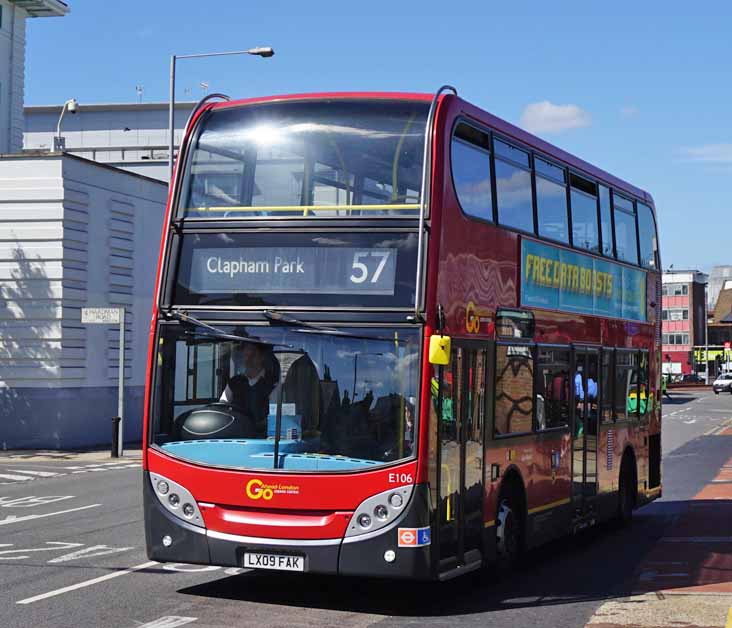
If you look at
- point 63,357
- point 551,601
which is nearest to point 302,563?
point 551,601

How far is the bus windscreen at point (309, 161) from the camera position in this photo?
10484mm

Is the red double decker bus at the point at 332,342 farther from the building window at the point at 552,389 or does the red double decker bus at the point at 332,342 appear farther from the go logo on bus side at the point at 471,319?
the building window at the point at 552,389

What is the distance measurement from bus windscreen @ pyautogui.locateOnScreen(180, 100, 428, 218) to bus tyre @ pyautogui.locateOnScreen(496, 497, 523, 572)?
3329mm

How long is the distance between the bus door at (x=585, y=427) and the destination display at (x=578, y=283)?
61cm

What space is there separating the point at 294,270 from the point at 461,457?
209 cm

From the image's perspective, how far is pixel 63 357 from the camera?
3056cm

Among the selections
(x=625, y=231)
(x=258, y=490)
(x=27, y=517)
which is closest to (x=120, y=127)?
(x=27, y=517)

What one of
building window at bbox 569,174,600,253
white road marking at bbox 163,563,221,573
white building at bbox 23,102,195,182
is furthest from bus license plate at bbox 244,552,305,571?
white building at bbox 23,102,195,182

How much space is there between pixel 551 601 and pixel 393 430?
2390mm

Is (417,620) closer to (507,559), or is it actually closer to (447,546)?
(447,546)

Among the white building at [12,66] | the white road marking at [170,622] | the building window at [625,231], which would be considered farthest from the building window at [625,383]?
the white building at [12,66]

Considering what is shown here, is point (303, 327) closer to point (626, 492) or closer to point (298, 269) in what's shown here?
point (298, 269)

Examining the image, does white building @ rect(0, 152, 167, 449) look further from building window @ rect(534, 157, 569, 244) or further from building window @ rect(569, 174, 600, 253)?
building window @ rect(534, 157, 569, 244)

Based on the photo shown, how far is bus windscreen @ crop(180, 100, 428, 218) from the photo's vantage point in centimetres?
1048
